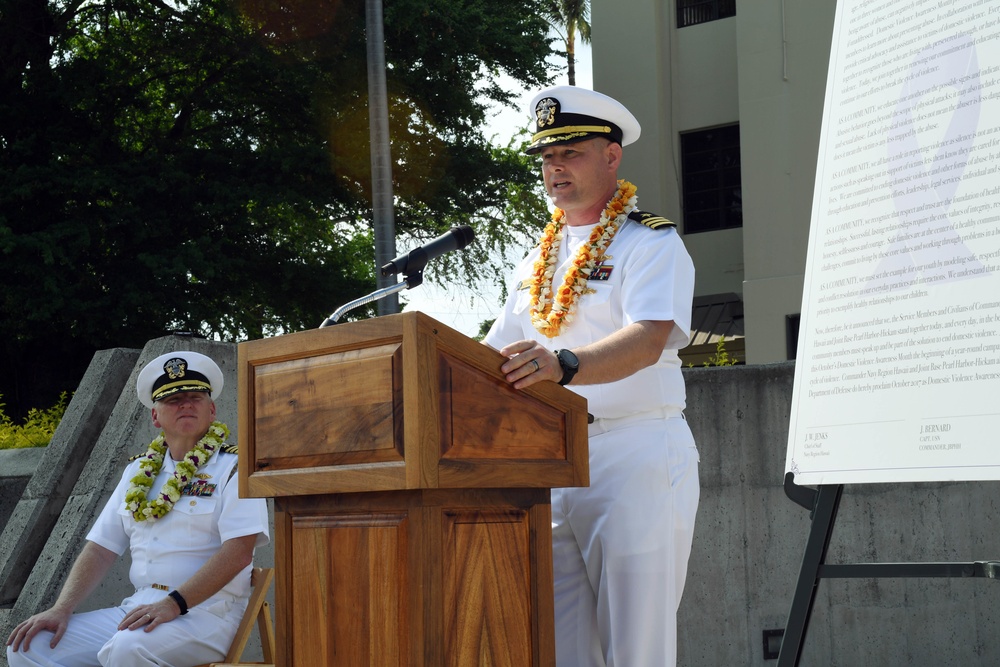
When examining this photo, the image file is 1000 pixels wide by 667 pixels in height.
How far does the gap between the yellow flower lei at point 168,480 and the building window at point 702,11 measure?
13.3 m

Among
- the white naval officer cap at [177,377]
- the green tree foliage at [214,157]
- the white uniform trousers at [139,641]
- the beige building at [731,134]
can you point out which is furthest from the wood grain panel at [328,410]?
the green tree foliage at [214,157]

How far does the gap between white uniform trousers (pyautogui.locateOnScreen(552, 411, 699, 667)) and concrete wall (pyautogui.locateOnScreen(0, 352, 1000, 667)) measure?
298 centimetres

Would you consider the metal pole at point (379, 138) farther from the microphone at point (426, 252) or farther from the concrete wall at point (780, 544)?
the microphone at point (426, 252)

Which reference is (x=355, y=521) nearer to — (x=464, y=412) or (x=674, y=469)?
(x=464, y=412)

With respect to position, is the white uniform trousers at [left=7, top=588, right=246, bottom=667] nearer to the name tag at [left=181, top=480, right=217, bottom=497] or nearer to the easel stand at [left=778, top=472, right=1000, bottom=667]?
the name tag at [left=181, top=480, right=217, bottom=497]

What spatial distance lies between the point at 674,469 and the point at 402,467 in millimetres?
1016

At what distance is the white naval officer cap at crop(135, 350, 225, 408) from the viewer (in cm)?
481

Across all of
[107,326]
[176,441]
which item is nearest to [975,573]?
[176,441]

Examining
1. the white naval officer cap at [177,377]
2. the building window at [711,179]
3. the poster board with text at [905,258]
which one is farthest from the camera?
the building window at [711,179]

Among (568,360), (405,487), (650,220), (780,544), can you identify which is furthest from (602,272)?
(780,544)

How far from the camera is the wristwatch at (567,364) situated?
2.76 m

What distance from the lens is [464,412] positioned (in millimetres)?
2484

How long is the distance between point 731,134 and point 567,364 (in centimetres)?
1439

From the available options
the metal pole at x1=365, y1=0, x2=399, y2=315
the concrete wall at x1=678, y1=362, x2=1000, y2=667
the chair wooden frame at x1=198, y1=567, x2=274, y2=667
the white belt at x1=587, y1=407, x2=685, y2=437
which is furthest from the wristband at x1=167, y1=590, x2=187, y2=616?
the metal pole at x1=365, y1=0, x2=399, y2=315
